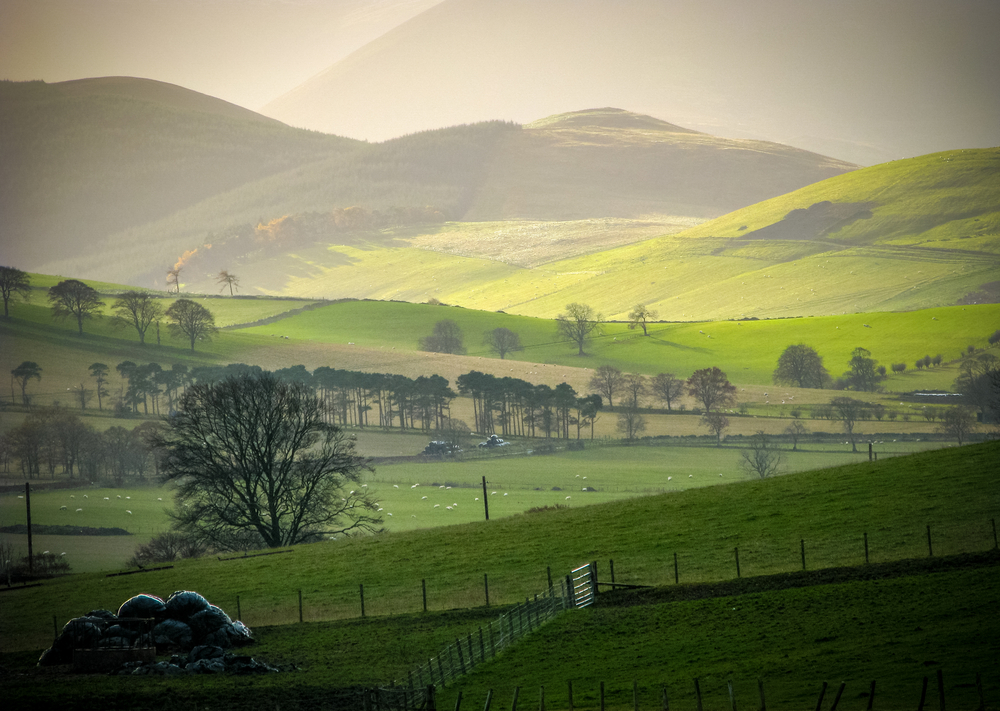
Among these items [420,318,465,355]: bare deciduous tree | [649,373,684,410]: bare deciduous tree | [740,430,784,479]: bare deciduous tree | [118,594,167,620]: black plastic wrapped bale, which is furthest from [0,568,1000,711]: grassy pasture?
[420,318,465,355]: bare deciduous tree

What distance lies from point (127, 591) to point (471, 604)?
20.0 metres

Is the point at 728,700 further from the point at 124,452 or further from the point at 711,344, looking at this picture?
the point at 711,344

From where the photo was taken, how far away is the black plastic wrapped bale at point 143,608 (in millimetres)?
36156

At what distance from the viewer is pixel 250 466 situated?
6769 cm

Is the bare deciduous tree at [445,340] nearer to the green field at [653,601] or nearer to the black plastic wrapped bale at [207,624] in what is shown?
the green field at [653,601]

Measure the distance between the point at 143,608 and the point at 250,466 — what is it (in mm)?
31586

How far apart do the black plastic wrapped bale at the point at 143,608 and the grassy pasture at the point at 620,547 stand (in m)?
5.01

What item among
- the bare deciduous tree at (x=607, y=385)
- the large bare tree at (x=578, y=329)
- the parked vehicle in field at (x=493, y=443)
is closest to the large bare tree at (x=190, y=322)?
the large bare tree at (x=578, y=329)

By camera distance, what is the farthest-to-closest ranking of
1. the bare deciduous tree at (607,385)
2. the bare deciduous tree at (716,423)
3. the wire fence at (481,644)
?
the bare deciduous tree at (607,385)
the bare deciduous tree at (716,423)
the wire fence at (481,644)

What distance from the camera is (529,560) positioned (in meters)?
43.9

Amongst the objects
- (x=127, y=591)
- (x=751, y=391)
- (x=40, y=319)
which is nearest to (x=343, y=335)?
(x=40, y=319)

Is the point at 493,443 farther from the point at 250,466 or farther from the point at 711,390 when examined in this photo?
the point at 250,466

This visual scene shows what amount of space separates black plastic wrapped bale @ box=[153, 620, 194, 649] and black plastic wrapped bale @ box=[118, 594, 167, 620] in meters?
0.68

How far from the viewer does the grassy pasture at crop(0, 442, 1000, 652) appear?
125ft
